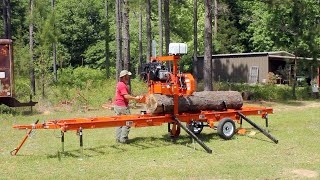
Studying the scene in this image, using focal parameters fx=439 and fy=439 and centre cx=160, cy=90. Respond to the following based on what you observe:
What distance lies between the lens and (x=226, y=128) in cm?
1146

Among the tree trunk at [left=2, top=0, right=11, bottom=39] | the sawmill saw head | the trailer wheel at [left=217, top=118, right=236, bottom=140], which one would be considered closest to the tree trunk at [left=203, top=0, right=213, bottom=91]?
the trailer wheel at [left=217, top=118, right=236, bottom=140]

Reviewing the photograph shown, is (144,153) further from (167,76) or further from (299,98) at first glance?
(299,98)

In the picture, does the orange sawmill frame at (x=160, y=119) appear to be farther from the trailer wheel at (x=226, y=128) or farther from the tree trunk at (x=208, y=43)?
the tree trunk at (x=208, y=43)

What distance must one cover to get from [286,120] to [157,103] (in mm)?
6608

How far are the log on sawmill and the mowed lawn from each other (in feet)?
2.74

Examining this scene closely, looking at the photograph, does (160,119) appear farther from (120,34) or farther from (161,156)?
(120,34)

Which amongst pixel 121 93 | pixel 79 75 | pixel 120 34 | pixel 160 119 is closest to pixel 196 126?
pixel 160 119

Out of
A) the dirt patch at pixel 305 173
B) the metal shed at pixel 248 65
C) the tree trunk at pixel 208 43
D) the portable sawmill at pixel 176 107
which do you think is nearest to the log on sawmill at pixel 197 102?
the portable sawmill at pixel 176 107

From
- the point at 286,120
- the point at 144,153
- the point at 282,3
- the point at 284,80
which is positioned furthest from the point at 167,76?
the point at 284,80

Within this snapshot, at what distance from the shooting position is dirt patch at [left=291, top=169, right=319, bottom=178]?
7.75 m

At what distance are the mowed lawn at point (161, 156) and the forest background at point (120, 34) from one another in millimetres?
9794

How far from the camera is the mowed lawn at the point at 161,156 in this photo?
7922mm

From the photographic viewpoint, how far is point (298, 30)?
24.9 metres

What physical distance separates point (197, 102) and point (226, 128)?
3.35ft
